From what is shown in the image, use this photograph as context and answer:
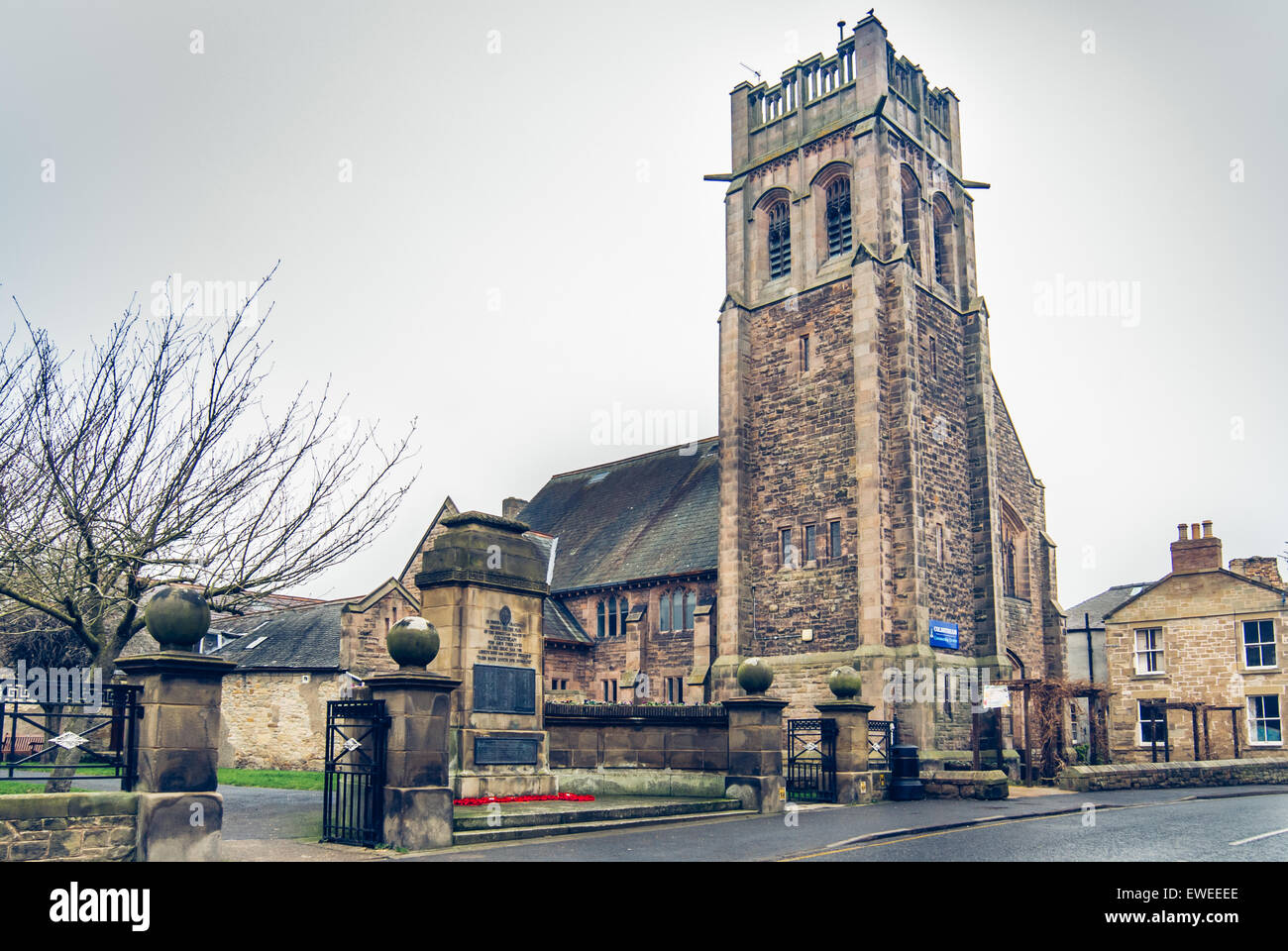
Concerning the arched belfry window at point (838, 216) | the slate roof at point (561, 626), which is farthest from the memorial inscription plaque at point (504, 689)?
the arched belfry window at point (838, 216)

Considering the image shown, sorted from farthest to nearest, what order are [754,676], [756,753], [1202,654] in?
[1202,654] → [754,676] → [756,753]

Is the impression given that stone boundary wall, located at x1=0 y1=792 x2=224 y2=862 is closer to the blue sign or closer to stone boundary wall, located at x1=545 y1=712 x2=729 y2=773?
stone boundary wall, located at x1=545 y1=712 x2=729 y2=773

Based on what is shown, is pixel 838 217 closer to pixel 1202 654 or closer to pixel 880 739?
pixel 880 739

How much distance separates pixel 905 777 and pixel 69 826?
15.3 metres

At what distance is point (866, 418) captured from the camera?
2916 cm

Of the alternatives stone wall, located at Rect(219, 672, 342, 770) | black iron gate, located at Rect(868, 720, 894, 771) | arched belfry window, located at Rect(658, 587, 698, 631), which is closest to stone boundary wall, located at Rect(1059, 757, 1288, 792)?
black iron gate, located at Rect(868, 720, 894, 771)

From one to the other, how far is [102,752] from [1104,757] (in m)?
26.0

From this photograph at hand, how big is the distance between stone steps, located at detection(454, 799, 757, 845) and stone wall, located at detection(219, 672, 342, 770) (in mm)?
20948

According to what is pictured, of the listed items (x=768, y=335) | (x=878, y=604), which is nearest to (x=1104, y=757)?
(x=878, y=604)

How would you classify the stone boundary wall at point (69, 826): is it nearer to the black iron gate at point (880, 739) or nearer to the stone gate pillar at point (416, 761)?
the stone gate pillar at point (416, 761)

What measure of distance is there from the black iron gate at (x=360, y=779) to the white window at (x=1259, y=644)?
32.7 metres

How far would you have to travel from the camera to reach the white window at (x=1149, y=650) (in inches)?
1491

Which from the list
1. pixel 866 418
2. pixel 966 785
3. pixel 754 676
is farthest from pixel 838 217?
pixel 754 676
